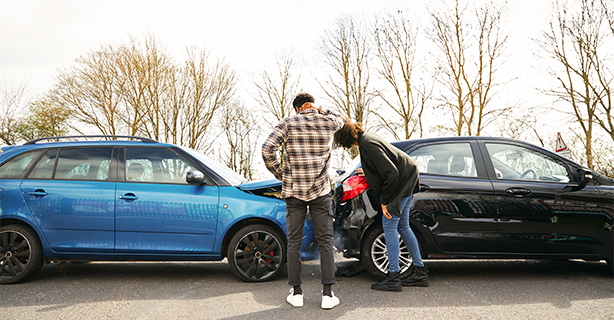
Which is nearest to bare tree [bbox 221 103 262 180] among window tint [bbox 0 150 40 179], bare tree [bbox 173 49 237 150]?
bare tree [bbox 173 49 237 150]

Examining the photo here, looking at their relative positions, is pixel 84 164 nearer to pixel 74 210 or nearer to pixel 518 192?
pixel 74 210

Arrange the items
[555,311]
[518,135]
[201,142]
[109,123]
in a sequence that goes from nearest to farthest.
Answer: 1. [555,311]
2. [518,135]
3. [109,123]
4. [201,142]

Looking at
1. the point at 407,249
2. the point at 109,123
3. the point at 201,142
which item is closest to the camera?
the point at 407,249

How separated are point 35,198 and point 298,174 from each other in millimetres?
3037

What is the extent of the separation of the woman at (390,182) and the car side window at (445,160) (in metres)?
0.47

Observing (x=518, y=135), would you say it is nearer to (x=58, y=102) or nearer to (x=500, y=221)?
(x=500, y=221)

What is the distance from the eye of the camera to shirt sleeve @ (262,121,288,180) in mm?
3826

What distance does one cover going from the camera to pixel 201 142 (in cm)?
2569

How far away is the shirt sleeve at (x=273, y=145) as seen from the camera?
12.6ft

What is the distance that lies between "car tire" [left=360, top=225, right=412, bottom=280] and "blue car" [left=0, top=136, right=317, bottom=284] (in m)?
0.57

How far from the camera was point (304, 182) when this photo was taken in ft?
12.4

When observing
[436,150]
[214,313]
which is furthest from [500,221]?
[214,313]

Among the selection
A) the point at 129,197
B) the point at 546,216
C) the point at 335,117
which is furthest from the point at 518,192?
the point at 129,197

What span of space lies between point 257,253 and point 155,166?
5.04ft
